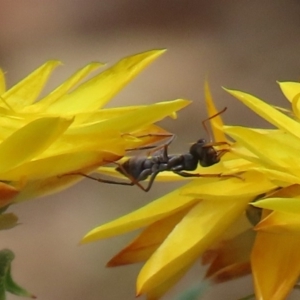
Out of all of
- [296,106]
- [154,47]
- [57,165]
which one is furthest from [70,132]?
[154,47]

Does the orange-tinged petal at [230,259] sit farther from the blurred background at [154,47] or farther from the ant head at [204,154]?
the blurred background at [154,47]

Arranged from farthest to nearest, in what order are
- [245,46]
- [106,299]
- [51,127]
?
[245,46] → [106,299] → [51,127]

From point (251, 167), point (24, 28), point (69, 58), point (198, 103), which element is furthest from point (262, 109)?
point (24, 28)

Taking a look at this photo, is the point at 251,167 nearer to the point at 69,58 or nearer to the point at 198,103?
the point at 198,103

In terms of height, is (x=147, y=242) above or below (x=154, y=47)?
above

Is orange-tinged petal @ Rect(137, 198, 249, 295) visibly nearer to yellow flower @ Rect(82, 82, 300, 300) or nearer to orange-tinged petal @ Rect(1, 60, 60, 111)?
yellow flower @ Rect(82, 82, 300, 300)

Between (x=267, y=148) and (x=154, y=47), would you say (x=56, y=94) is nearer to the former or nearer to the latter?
(x=267, y=148)
